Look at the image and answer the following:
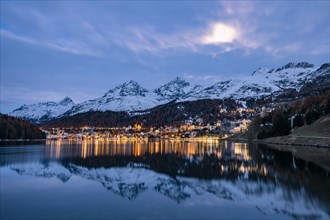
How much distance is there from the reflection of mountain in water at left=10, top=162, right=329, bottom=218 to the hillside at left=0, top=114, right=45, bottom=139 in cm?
13145

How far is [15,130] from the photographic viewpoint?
16000cm

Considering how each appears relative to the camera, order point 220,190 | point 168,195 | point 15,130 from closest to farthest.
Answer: point 168,195 < point 220,190 < point 15,130

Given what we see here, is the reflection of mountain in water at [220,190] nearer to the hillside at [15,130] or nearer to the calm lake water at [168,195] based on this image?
the calm lake water at [168,195]

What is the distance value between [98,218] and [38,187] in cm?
1202

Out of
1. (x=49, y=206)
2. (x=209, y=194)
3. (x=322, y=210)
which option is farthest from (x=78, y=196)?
(x=322, y=210)

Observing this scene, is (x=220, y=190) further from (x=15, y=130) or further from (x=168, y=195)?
(x=15, y=130)

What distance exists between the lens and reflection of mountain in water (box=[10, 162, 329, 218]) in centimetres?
1954

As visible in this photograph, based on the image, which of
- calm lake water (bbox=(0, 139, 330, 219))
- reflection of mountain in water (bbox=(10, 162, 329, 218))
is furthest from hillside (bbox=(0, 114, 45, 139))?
reflection of mountain in water (bbox=(10, 162, 329, 218))

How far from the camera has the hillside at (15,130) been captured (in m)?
153

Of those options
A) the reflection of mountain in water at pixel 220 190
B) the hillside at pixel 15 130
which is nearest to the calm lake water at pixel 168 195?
the reflection of mountain in water at pixel 220 190

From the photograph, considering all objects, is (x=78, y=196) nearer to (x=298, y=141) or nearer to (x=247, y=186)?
(x=247, y=186)

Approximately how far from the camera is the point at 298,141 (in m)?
99.7

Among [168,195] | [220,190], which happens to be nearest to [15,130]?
[168,195]

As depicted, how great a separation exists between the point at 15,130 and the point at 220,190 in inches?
6052
